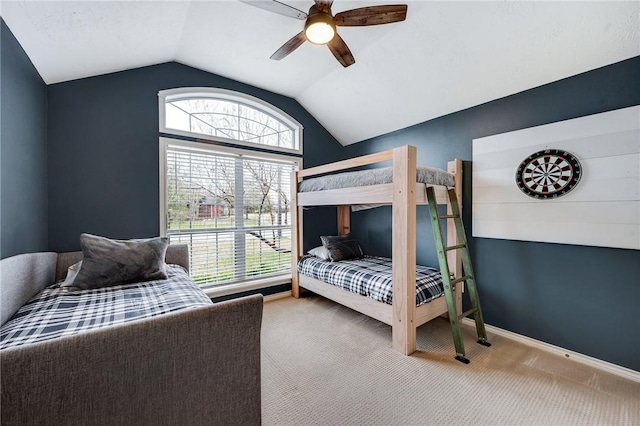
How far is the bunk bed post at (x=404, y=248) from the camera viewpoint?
2111 millimetres

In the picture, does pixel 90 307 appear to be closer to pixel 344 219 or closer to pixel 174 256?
pixel 174 256

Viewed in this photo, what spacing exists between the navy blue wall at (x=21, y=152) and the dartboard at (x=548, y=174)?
3.78 m

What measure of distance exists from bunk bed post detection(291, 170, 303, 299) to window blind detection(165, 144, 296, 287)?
20cm

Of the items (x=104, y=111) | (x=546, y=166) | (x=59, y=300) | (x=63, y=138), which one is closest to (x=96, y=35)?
(x=104, y=111)

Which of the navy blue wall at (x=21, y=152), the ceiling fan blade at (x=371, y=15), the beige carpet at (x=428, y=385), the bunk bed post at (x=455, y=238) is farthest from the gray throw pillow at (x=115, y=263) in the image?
the bunk bed post at (x=455, y=238)

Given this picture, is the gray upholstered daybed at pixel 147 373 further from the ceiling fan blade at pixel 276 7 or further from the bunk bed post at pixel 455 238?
the bunk bed post at pixel 455 238

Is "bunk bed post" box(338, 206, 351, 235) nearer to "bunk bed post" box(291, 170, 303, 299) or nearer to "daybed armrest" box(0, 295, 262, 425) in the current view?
"bunk bed post" box(291, 170, 303, 299)

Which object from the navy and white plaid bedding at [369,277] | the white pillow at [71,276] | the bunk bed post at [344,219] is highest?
the bunk bed post at [344,219]

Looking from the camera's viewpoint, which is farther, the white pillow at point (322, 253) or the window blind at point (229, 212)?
the white pillow at point (322, 253)

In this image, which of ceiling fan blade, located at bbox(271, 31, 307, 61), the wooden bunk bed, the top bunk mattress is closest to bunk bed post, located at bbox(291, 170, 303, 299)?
the top bunk mattress

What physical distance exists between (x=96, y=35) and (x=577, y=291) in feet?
13.8

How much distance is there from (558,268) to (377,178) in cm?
170

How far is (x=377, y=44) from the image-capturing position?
2.41 metres

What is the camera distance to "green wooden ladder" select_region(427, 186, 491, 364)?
211cm
